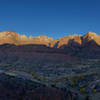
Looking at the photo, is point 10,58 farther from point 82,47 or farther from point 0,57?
point 82,47

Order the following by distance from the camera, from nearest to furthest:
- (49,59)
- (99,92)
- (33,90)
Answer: (33,90) < (99,92) < (49,59)

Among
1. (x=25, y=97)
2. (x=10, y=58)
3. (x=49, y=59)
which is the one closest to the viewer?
(x=25, y=97)

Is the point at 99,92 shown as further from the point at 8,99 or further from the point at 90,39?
the point at 90,39

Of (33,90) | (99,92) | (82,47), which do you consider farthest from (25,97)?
(82,47)

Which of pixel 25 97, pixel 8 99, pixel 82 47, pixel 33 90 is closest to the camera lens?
pixel 8 99

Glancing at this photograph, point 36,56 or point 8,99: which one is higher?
point 36,56

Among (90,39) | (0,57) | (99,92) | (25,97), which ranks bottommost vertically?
(99,92)

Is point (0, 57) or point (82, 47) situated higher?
point (82, 47)

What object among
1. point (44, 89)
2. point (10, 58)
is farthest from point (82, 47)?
point (44, 89)

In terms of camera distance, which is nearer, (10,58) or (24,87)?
(24,87)
